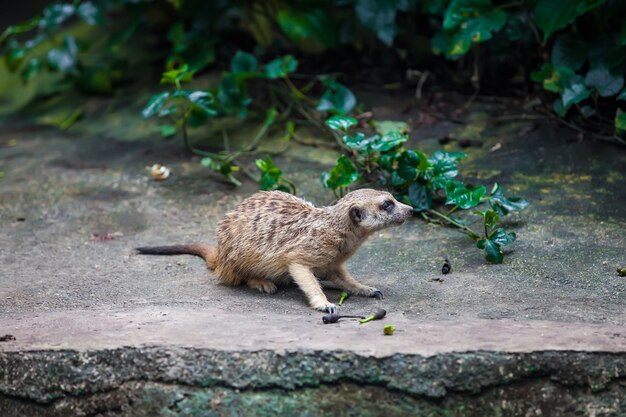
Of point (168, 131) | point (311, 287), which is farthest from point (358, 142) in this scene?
point (168, 131)

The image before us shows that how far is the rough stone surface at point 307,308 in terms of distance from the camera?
3400 mm

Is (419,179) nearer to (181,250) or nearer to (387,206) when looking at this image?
(387,206)

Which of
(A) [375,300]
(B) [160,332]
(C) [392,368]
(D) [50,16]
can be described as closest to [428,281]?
(A) [375,300]

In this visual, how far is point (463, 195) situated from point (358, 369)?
1.79 m

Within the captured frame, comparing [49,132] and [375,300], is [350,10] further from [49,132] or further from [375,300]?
[375,300]

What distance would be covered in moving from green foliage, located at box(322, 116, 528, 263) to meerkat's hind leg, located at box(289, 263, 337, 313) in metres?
0.94

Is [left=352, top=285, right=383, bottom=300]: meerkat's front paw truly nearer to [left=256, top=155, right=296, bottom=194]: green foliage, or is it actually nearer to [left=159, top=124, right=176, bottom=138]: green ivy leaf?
[left=256, top=155, right=296, bottom=194]: green foliage

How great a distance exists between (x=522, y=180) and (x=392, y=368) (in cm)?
260

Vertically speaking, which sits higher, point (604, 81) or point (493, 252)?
point (604, 81)

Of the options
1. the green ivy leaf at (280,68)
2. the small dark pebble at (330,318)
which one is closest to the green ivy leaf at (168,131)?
the green ivy leaf at (280,68)

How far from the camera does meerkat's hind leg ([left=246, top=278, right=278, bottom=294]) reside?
4555 millimetres

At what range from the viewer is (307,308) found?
423cm

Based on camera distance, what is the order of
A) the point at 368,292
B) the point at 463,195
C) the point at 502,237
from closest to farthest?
the point at 368,292, the point at 502,237, the point at 463,195

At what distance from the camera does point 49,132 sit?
7492 millimetres
